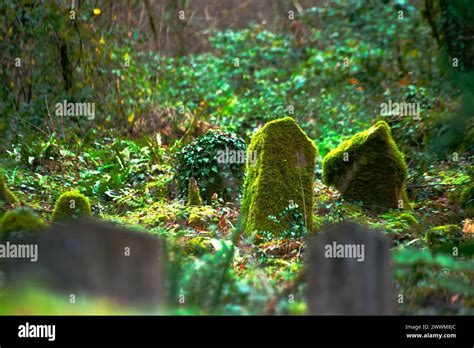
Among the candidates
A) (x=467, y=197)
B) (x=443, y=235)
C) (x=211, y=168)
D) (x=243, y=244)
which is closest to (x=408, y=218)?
(x=467, y=197)

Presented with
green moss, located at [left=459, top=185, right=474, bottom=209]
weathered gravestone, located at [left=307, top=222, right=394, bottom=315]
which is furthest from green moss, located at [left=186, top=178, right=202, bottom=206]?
weathered gravestone, located at [left=307, top=222, right=394, bottom=315]

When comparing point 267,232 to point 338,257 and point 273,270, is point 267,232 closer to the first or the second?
point 273,270

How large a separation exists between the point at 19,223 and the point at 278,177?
4.12m

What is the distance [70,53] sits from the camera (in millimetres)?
13281

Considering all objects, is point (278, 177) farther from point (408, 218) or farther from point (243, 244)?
point (408, 218)

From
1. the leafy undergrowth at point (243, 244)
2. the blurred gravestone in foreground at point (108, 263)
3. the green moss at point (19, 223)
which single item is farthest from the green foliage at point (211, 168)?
the blurred gravestone in foreground at point (108, 263)

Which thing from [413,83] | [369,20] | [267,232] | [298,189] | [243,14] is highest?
[243,14]

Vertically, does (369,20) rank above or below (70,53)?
above

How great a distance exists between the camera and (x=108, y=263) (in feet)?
9.46

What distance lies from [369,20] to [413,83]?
4.12 m

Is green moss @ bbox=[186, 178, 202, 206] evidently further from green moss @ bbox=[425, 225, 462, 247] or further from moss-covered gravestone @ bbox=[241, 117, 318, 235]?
green moss @ bbox=[425, 225, 462, 247]

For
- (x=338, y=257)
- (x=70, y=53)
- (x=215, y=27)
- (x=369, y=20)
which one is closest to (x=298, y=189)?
(x=338, y=257)

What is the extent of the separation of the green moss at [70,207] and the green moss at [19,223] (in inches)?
73.4

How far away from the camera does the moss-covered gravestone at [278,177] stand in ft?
26.5
